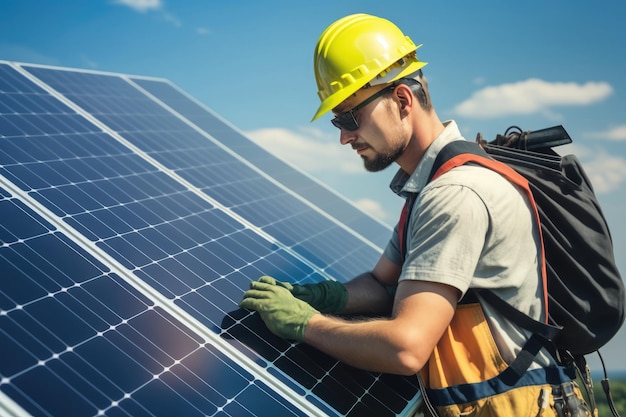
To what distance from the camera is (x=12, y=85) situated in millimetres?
5227

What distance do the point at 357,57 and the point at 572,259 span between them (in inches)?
72.4

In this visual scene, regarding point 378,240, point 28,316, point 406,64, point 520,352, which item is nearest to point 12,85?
point 28,316

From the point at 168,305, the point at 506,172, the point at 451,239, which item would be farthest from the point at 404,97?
the point at 168,305

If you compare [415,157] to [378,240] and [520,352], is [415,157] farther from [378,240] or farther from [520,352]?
[378,240]

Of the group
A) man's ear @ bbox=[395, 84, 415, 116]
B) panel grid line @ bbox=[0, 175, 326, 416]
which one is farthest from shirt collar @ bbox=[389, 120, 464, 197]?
panel grid line @ bbox=[0, 175, 326, 416]

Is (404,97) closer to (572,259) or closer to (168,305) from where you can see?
(572,259)

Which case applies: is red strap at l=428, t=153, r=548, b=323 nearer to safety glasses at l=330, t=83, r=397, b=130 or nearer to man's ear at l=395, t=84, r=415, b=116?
man's ear at l=395, t=84, r=415, b=116

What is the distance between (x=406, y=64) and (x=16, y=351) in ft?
9.24

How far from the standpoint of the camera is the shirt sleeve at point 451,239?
2904 millimetres

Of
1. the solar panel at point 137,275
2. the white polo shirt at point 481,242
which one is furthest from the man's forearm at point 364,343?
the white polo shirt at point 481,242

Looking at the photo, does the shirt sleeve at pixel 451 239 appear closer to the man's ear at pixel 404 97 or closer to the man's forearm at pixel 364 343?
the man's forearm at pixel 364 343

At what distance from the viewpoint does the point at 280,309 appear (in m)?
3.43

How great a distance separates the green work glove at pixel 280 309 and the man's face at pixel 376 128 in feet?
3.55

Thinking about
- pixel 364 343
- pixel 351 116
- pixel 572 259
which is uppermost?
pixel 351 116
